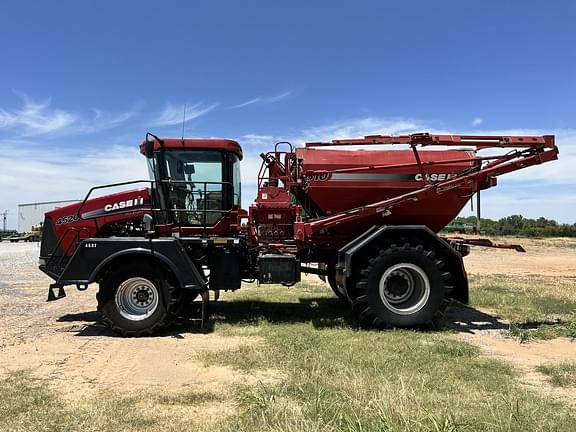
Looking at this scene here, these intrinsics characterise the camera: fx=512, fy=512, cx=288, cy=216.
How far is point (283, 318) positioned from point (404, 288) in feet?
7.20

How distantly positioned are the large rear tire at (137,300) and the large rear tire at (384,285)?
2.94 m

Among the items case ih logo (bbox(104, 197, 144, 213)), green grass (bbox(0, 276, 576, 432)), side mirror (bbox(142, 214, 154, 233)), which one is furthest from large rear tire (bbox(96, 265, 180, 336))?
case ih logo (bbox(104, 197, 144, 213))

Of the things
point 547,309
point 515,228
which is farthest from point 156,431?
point 515,228

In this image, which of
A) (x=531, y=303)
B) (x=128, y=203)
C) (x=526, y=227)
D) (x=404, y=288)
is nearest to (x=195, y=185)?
(x=128, y=203)

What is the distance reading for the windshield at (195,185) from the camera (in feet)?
29.1

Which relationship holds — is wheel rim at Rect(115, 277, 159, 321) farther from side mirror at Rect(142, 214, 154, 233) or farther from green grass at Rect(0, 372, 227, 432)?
green grass at Rect(0, 372, 227, 432)

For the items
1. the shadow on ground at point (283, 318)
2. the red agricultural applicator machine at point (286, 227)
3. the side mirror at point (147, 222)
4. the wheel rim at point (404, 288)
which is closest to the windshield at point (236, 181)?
the red agricultural applicator machine at point (286, 227)

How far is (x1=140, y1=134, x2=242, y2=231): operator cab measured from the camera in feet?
28.9

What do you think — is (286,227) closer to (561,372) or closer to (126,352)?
(126,352)

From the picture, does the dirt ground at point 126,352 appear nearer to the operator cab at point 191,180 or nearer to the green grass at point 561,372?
the green grass at point 561,372

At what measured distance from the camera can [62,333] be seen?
8.00 metres

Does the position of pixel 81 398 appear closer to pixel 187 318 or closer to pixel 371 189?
pixel 187 318

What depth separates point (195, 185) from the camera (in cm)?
888

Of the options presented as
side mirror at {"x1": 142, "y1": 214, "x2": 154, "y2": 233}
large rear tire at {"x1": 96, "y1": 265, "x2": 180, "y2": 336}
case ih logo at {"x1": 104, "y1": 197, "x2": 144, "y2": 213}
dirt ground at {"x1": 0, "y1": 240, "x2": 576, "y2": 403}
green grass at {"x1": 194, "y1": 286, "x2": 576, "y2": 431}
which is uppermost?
case ih logo at {"x1": 104, "y1": 197, "x2": 144, "y2": 213}
